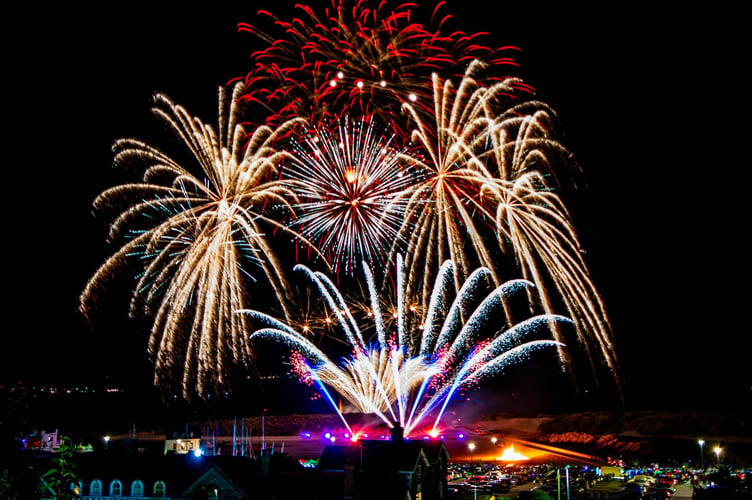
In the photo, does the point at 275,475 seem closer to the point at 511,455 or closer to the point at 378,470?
the point at 378,470

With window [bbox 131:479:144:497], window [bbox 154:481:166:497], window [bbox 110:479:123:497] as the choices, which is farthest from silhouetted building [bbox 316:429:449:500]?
window [bbox 110:479:123:497]

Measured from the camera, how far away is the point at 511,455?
65438 millimetres

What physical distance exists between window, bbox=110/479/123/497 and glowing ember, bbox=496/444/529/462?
40.9 metres

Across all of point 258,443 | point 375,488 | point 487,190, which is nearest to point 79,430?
point 258,443

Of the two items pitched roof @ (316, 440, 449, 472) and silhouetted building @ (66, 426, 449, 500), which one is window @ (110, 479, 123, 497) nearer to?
silhouetted building @ (66, 426, 449, 500)

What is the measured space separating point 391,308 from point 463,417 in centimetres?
5522

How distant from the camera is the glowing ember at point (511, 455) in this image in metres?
64.5

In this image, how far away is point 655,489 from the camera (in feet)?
148

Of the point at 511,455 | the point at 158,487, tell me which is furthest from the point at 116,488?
the point at 511,455

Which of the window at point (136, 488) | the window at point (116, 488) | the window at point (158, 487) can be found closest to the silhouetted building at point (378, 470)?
the window at point (158, 487)

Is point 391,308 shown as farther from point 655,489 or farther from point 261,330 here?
point 655,489

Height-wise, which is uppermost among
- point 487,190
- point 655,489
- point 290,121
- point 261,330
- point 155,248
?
point 290,121

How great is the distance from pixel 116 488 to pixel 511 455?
139ft

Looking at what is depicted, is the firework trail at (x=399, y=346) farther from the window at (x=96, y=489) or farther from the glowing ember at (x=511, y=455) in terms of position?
the glowing ember at (x=511, y=455)
